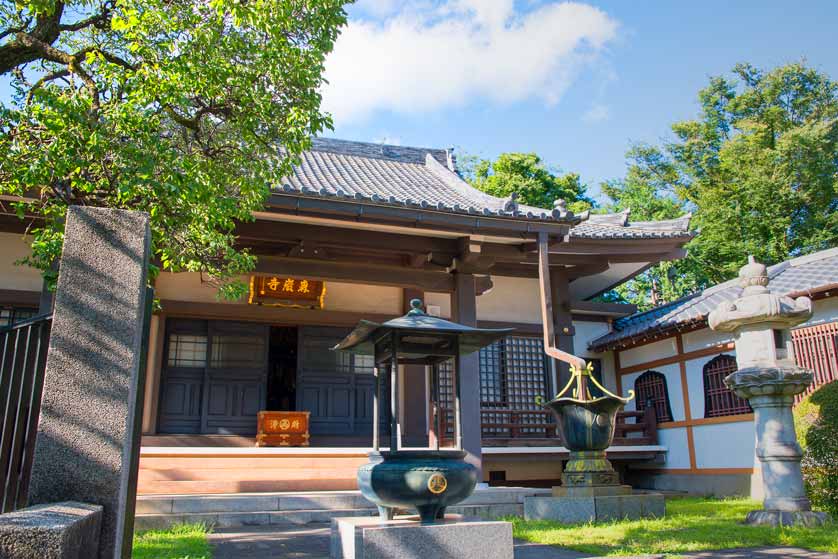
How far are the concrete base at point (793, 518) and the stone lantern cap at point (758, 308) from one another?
81.7 inches

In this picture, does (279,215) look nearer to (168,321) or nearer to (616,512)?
(168,321)

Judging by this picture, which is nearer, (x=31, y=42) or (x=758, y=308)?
(x=31, y=42)

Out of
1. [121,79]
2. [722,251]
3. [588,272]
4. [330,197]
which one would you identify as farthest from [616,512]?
[722,251]

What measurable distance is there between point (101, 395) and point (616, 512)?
6.52 metres

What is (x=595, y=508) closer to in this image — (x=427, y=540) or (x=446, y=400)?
(x=427, y=540)

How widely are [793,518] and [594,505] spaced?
2.08 m

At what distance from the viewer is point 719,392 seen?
11.6 metres

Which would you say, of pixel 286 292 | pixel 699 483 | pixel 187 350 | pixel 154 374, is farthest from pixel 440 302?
pixel 699 483

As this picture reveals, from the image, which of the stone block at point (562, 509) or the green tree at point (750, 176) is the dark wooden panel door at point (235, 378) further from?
the green tree at point (750, 176)

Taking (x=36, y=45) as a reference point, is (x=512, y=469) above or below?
below

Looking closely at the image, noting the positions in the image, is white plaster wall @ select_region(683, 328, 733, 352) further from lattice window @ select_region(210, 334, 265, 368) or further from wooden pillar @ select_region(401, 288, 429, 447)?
lattice window @ select_region(210, 334, 265, 368)

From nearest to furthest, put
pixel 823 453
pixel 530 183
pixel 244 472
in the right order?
pixel 823 453
pixel 244 472
pixel 530 183

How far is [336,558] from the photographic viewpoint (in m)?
5.21

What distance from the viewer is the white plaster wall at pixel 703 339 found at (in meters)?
11.6
